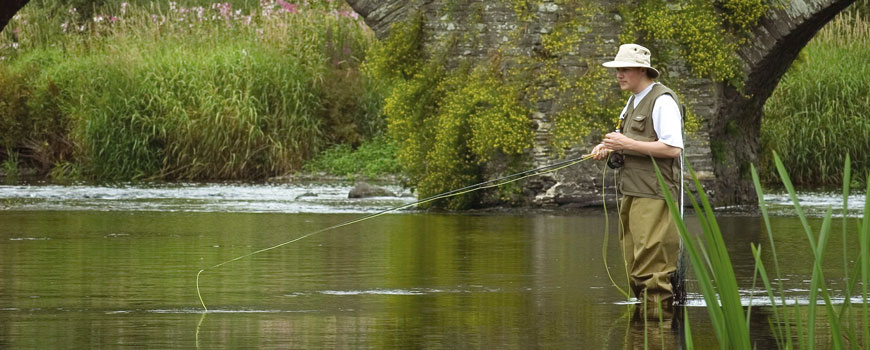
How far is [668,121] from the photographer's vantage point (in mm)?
8570

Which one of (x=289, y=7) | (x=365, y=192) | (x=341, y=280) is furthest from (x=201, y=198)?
(x=341, y=280)

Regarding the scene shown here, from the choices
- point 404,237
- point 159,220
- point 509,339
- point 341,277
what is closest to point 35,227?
point 159,220

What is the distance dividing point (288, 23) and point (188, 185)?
5188mm

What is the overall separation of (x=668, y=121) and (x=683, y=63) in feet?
27.3

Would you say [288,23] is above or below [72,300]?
above

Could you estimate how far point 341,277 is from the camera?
10.7 metres

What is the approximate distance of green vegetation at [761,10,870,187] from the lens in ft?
77.2

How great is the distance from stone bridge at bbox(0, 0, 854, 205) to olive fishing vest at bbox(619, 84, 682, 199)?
7.88m

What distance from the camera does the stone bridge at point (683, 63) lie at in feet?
54.5

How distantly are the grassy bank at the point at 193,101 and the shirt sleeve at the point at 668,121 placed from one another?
16.1 m

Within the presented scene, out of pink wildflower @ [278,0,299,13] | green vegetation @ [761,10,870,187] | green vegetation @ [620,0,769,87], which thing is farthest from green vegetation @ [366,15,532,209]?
pink wildflower @ [278,0,299,13]

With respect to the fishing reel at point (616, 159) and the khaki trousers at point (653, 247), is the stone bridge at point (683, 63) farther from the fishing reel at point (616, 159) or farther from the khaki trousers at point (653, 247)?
the khaki trousers at point (653, 247)

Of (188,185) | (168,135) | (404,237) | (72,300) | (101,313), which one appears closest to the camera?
(101,313)

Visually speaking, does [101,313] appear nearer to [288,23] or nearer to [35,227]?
[35,227]
